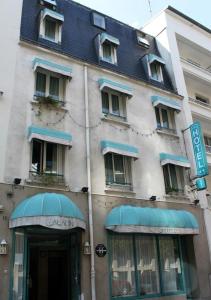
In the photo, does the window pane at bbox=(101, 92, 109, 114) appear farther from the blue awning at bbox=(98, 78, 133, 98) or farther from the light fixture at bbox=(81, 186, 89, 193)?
the light fixture at bbox=(81, 186, 89, 193)

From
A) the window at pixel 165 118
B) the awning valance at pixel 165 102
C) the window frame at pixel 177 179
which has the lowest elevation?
the window frame at pixel 177 179

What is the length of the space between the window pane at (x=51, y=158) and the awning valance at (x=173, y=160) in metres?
5.12

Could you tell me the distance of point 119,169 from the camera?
13617 millimetres

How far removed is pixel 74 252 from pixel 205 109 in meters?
11.6

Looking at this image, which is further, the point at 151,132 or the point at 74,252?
the point at 151,132

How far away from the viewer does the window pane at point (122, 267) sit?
1168cm

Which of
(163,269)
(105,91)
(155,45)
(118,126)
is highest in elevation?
(155,45)

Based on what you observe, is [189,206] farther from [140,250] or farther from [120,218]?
[120,218]

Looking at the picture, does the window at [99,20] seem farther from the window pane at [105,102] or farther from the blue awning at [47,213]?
the blue awning at [47,213]

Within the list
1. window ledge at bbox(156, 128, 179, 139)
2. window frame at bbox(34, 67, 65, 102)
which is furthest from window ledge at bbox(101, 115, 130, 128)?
window frame at bbox(34, 67, 65, 102)

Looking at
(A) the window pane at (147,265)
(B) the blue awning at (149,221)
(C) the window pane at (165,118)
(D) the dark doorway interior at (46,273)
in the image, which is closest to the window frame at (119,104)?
(C) the window pane at (165,118)

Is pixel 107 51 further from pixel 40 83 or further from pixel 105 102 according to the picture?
pixel 40 83

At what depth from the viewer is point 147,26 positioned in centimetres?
2066

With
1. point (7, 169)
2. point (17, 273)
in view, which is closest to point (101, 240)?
point (17, 273)
